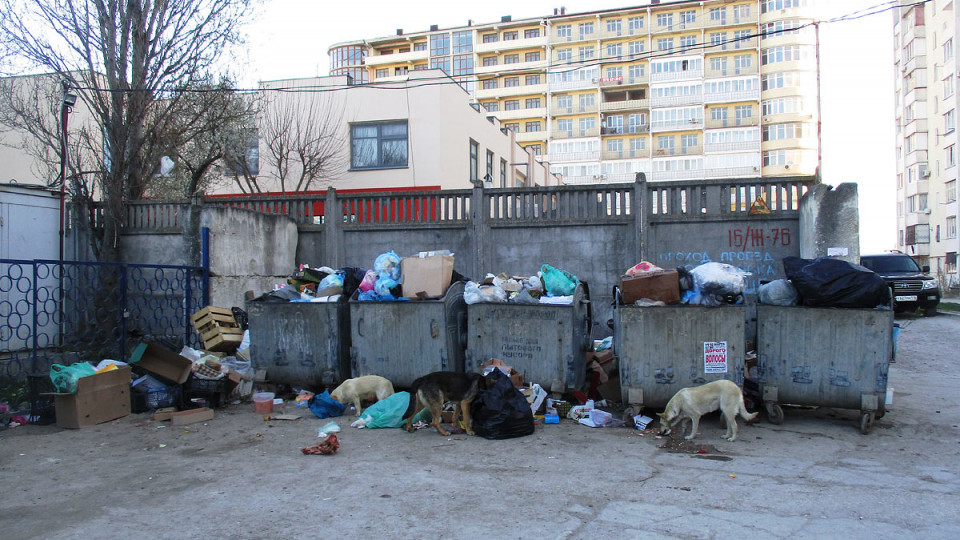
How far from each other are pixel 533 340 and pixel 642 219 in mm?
3446

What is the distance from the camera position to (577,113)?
65.0 metres

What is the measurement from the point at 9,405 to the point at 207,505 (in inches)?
171

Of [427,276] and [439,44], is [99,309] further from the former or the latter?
[439,44]

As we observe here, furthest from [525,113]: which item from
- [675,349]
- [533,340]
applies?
[675,349]

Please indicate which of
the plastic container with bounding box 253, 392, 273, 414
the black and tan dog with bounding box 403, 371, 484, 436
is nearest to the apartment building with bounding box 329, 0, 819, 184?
the plastic container with bounding box 253, 392, 273, 414

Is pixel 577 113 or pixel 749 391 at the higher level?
pixel 577 113

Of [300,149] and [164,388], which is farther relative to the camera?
[300,149]

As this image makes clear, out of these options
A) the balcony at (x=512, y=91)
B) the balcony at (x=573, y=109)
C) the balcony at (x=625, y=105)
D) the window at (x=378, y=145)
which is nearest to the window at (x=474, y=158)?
the window at (x=378, y=145)

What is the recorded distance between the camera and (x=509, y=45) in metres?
69.2

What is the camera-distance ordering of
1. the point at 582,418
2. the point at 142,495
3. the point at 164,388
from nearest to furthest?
the point at 142,495
the point at 582,418
the point at 164,388

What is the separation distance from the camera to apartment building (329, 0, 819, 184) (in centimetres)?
5766

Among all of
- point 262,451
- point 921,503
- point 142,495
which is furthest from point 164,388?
point 921,503

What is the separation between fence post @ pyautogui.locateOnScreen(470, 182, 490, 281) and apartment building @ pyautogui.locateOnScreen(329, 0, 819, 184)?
1755 inches

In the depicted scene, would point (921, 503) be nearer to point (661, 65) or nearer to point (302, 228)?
point (302, 228)
